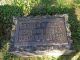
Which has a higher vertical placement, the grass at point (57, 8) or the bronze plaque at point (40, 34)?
the grass at point (57, 8)

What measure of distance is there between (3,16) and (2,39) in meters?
0.61

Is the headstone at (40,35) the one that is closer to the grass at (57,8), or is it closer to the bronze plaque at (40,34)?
the bronze plaque at (40,34)

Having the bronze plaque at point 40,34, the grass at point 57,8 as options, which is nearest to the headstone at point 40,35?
the bronze plaque at point 40,34

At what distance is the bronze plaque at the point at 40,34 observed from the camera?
4.72 m

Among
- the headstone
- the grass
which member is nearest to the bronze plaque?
the headstone

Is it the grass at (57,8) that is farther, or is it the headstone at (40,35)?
the grass at (57,8)

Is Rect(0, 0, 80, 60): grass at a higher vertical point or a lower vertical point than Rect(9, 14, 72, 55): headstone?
higher

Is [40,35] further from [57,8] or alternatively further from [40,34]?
[57,8]

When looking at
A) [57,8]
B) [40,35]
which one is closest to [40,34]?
[40,35]

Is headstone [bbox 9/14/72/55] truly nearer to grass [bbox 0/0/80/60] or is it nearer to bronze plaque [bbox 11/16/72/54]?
bronze plaque [bbox 11/16/72/54]

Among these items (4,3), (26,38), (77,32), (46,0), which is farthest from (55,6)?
(26,38)

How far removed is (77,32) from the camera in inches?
237

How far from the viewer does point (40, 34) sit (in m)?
4.96

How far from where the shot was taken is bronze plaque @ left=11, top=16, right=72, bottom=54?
472 centimetres
